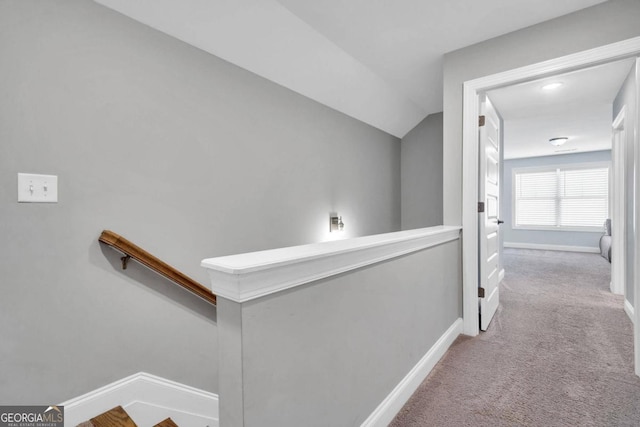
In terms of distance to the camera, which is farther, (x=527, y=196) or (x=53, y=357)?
(x=527, y=196)

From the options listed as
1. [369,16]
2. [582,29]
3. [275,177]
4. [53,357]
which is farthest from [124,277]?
[582,29]

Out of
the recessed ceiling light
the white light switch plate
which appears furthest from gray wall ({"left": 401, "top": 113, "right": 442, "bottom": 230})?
the white light switch plate

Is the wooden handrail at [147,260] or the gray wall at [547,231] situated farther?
the gray wall at [547,231]

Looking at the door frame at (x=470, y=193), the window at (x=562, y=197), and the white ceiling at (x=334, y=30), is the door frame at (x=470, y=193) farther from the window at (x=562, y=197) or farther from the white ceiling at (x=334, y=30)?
the window at (x=562, y=197)

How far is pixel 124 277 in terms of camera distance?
Answer: 5.20 feet

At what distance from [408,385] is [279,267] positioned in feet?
3.88

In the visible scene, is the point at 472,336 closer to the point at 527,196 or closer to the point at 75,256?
the point at 75,256

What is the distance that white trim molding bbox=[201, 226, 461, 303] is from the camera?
765mm

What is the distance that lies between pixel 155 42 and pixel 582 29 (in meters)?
2.63

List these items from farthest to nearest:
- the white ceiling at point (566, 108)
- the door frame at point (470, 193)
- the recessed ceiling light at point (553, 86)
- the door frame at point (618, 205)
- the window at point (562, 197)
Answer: the window at point (562, 197) → the door frame at point (618, 205) → the recessed ceiling light at point (553, 86) → the white ceiling at point (566, 108) → the door frame at point (470, 193)

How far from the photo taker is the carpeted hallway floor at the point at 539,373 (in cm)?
144

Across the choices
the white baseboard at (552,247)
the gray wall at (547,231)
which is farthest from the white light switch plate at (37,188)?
the white baseboard at (552,247)

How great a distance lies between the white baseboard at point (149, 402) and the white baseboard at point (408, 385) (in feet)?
3.75

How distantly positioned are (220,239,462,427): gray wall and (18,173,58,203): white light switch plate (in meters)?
1.15
